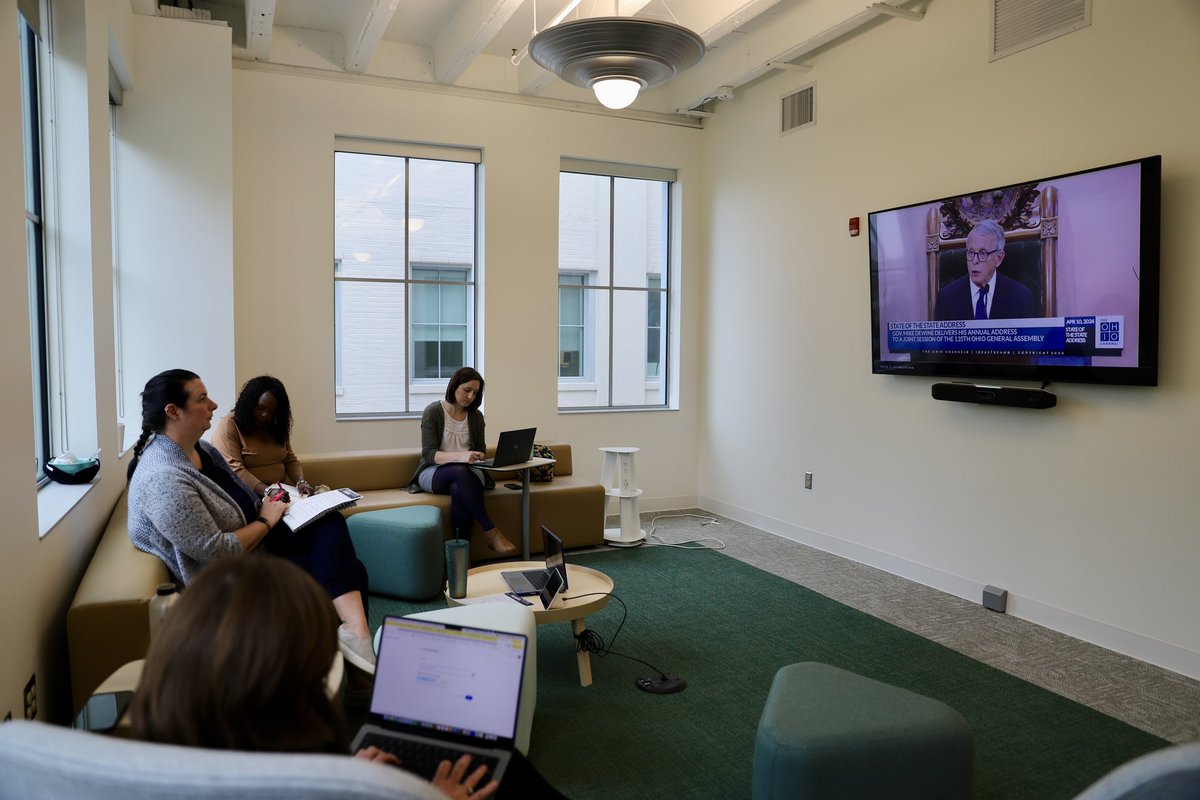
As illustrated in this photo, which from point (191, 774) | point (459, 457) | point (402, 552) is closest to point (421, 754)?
point (191, 774)

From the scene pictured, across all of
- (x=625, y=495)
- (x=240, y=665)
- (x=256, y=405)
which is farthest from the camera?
Result: (x=625, y=495)

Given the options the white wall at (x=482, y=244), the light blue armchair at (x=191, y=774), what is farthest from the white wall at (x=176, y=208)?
the light blue armchair at (x=191, y=774)

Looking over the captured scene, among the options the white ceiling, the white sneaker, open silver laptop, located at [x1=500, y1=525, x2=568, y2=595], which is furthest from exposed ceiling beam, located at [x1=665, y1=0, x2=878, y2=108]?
the white sneaker

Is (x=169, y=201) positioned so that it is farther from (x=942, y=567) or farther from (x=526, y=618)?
(x=942, y=567)

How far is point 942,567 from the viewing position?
4879 millimetres

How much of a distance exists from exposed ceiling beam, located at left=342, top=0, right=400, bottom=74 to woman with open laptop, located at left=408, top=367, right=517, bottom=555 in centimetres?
219

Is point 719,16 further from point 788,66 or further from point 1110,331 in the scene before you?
point 1110,331

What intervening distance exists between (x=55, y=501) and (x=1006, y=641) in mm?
4144

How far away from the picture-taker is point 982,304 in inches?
174

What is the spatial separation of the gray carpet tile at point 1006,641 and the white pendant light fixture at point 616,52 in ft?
9.82

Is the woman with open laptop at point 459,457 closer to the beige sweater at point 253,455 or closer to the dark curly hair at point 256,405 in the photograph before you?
the beige sweater at point 253,455

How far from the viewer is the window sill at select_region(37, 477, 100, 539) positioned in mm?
2586

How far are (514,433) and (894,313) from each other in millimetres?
2429

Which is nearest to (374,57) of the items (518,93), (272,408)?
Answer: (518,93)
